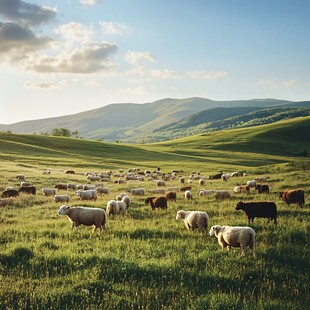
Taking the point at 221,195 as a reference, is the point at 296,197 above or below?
above

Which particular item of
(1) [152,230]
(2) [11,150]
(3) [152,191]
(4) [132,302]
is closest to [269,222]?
(1) [152,230]

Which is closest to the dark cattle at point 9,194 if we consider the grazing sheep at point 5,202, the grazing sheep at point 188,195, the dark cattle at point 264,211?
the grazing sheep at point 5,202

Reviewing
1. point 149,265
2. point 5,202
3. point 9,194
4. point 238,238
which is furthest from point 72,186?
point 149,265

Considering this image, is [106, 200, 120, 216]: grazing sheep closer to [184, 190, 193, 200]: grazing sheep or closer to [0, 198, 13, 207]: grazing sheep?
[184, 190, 193, 200]: grazing sheep

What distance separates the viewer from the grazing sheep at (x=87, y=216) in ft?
46.0

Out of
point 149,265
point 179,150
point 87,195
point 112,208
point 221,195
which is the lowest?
point 221,195

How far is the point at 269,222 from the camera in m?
14.8

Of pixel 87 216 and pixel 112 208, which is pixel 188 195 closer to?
pixel 112 208

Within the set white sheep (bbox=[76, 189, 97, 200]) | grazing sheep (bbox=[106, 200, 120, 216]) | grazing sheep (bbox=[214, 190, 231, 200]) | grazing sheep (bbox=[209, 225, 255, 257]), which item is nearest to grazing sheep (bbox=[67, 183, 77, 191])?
white sheep (bbox=[76, 189, 97, 200])

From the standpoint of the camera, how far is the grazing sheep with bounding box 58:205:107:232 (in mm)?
14008

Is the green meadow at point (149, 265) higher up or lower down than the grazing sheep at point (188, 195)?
higher up

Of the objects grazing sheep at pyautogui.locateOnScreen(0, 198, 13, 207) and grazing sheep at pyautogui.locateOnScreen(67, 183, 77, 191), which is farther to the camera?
grazing sheep at pyautogui.locateOnScreen(67, 183, 77, 191)

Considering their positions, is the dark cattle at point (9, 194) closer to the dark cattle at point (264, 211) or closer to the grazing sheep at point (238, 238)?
the dark cattle at point (264, 211)

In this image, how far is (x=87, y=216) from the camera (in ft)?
46.3
